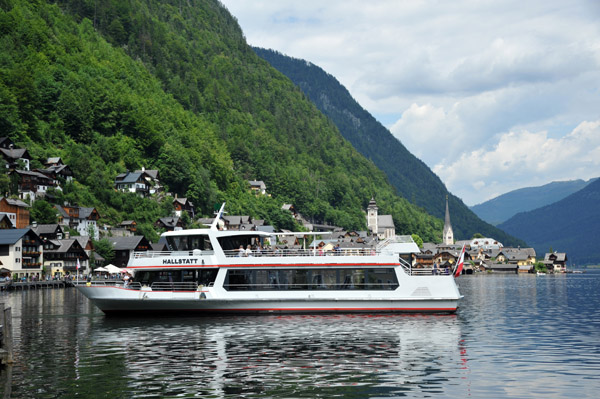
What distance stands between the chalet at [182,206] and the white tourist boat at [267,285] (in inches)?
4264

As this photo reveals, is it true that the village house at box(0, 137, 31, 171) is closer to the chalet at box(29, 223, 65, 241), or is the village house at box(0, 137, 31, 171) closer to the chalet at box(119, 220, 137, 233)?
the chalet at box(29, 223, 65, 241)

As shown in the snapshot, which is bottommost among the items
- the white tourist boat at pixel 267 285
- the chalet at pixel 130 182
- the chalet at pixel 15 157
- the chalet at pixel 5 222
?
the white tourist boat at pixel 267 285

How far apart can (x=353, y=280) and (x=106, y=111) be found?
5277 inches

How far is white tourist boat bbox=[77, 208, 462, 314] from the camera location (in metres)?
42.7

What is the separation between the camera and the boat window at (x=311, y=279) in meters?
43.1

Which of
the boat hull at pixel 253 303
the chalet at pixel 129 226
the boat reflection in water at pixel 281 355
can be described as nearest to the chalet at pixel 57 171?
the chalet at pixel 129 226

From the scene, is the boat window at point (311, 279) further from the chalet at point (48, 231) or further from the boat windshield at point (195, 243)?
the chalet at point (48, 231)

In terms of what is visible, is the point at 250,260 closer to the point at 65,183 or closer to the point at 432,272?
the point at 432,272

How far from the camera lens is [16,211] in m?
109

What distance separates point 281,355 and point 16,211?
309 feet

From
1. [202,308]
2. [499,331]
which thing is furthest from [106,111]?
[499,331]

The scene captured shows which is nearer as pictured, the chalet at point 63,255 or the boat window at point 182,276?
the boat window at point 182,276

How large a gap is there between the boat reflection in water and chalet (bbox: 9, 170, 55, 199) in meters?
83.7

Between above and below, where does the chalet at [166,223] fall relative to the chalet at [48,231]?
above
